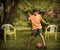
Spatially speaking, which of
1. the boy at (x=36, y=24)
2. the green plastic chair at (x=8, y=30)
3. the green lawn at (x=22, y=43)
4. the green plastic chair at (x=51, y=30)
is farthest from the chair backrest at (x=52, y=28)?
the boy at (x=36, y=24)

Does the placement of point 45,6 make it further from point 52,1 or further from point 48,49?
point 48,49

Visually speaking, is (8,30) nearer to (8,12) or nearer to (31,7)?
(8,12)

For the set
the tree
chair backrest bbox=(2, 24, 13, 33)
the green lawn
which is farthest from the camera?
the tree

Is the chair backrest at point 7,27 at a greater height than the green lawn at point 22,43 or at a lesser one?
greater

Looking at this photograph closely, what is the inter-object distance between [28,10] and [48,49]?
310cm

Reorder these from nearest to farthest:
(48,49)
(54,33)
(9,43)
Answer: (48,49) < (9,43) < (54,33)

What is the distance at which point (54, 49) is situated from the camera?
34.1 feet

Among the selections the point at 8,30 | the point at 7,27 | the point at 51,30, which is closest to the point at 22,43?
the point at 8,30

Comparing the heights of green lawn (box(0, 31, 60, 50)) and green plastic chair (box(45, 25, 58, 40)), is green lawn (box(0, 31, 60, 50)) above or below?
below

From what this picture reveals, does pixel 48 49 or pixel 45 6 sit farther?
pixel 45 6

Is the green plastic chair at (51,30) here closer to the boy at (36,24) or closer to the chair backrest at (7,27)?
the boy at (36,24)

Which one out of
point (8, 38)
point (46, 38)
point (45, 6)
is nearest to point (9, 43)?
point (8, 38)

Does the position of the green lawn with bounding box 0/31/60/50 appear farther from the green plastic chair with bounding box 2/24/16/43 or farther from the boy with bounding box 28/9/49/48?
the boy with bounding box 28/9/49/48

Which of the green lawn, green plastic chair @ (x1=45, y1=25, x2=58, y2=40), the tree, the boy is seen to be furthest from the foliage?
the boy
